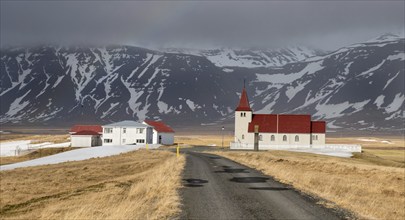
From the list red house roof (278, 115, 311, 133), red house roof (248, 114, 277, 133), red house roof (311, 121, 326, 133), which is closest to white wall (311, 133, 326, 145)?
red house roof (311, 121, 326, 133)

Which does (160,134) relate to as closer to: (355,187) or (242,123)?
(242,123)

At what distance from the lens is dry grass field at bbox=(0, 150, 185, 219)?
19.6 metres

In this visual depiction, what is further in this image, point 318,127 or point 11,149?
point 318,127

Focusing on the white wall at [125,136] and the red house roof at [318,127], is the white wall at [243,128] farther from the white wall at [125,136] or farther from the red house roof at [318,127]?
the white wall at [125,136]

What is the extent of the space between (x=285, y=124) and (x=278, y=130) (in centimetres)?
306

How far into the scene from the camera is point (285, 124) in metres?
121

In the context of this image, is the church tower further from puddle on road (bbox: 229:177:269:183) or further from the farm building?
puddle on road (bbox: 229:177:269:183)

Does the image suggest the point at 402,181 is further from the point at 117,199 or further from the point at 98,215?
the point at 98,215

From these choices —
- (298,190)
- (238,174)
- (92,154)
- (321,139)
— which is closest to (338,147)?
(321,139)

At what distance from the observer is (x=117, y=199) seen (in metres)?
27.0

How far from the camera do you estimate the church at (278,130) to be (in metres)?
119

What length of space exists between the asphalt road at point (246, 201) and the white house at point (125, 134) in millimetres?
96083

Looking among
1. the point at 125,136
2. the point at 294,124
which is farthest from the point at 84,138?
the point at 294,124

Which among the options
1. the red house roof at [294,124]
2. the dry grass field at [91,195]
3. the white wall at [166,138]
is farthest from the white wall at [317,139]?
the dry grass field at [91,195]
